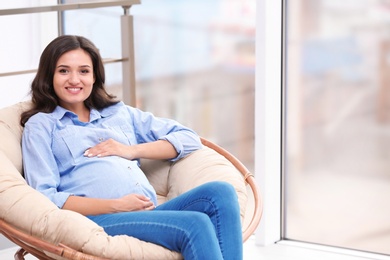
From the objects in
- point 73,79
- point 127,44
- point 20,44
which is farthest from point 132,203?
point 20,44

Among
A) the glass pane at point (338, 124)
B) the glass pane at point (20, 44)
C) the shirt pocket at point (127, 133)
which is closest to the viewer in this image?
the shirt pocket at point (127, 133)

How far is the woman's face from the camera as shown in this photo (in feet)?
8.82

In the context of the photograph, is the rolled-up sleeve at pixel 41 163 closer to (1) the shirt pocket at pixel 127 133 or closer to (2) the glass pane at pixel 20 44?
(1) the shirt pocket at pixel 127 133

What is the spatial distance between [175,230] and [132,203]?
283 mm

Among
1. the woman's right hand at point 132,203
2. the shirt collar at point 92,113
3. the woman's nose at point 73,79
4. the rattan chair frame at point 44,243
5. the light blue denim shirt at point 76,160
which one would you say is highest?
the woman's nose at point 73,79

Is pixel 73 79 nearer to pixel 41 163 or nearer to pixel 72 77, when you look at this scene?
pixel 72 77

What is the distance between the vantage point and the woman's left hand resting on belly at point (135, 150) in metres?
2.71

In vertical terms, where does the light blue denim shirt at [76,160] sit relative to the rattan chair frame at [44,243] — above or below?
above

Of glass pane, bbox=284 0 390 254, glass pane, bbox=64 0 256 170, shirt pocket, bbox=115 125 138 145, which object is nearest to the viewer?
shirt pocket, bbox=115 125 138 145

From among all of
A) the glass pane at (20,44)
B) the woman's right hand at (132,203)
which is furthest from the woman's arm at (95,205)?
the glass pane at (20,44)

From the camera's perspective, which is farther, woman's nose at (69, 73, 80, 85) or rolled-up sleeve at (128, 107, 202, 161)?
rolled-up sleeve at (128, 107, 202, 161)

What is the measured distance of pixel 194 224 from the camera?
7.56ft

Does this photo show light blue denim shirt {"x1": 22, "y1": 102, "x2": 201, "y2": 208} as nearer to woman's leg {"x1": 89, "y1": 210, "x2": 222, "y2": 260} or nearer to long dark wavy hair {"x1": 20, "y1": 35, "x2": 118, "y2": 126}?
long dark wavy hair {"x1": 20, "y1": 35, "x2": 118, "y2": 126}

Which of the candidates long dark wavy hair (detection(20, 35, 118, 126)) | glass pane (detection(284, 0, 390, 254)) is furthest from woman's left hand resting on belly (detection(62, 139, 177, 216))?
glass pane (detection(284, 0, 390, 254))
